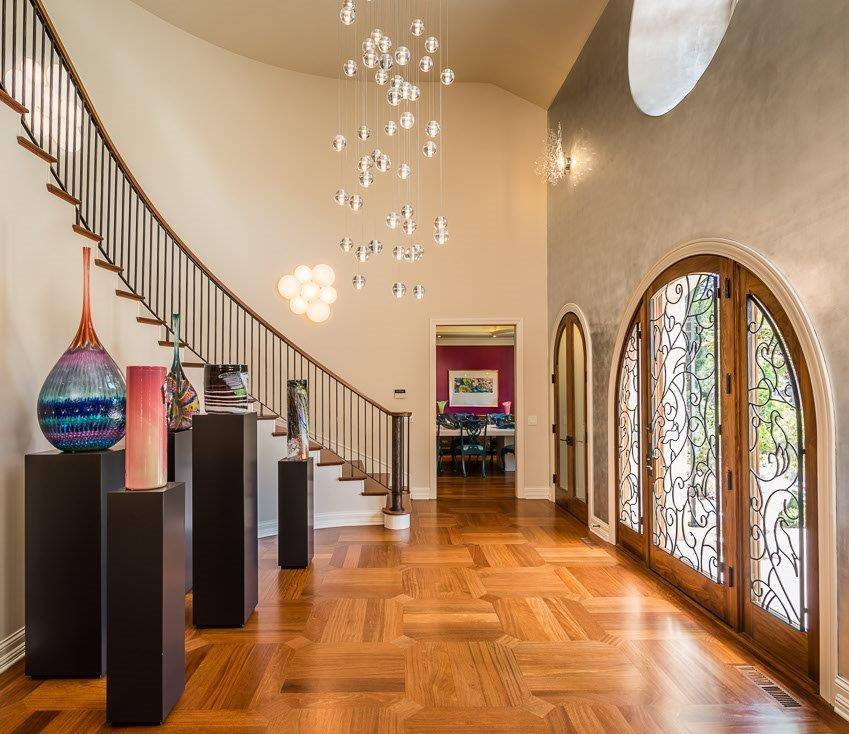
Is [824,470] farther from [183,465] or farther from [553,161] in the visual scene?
[553,161]

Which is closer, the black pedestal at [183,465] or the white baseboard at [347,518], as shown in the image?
the black pedestal at [183,465]

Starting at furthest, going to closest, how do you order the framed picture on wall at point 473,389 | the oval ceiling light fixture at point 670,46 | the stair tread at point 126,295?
the framed picture on wall at point 473,389, the stair tread at point 126,295, the oval ceiling light fixture at point 670,46

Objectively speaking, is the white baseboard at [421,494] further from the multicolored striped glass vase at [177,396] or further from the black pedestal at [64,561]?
the black pedestal at [64,561]

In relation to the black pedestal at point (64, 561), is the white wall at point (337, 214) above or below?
above

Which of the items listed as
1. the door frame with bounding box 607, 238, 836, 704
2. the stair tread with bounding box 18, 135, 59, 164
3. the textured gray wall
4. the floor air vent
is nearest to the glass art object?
the stair tread with bounding box 18, 135, 59, 164

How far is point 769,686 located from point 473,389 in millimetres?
9979

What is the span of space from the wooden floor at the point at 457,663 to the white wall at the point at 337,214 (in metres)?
3.15

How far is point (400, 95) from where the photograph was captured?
3.38 meters

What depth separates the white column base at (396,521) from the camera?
217 inches

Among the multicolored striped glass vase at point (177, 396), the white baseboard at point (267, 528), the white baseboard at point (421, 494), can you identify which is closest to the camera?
the multicolored striped glass vase at point (177, 396)

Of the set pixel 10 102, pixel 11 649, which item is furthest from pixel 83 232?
pixel 11 649

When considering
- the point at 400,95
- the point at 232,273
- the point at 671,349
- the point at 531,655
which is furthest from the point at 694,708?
the point at 232,273

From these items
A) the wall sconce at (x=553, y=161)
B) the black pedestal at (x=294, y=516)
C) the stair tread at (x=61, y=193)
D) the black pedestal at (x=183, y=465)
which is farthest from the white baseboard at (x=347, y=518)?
the wall sconce at (x=553, y=161)

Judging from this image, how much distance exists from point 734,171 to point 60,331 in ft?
13.4
